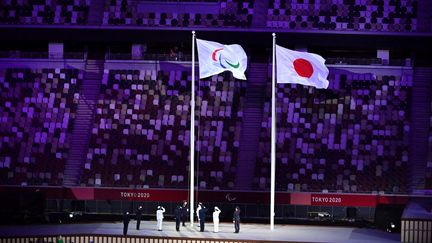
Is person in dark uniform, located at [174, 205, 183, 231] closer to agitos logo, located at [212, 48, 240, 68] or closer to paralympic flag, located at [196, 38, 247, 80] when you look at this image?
paralympic flag, located at [196, 38, 247, 80]

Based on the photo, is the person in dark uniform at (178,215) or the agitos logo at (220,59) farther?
the agitos logo at (220,59)

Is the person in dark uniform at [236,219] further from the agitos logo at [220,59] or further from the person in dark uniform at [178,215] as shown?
the agitos logo at [220,59]

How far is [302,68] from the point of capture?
44.5 m

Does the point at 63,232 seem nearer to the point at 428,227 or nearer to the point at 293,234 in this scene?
the point at 293,234

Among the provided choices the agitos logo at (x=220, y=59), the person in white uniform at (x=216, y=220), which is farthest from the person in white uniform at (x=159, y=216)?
the agitos logo at (x=220, y=59)

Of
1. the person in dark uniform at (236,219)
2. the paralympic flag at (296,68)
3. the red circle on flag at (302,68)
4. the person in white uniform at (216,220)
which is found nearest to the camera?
the person in dark uniform at (236,219)

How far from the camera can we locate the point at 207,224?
155ft

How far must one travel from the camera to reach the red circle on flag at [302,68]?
4441 centimetres

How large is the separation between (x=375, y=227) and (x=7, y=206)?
56.3 feet

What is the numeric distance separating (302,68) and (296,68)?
1.01 feet

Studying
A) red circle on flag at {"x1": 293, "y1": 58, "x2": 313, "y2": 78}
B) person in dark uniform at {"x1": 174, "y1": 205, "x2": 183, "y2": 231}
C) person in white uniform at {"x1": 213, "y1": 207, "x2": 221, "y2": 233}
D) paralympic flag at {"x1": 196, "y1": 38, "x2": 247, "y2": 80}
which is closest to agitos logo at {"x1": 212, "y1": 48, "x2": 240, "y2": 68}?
paralympic flag at {"x1": 196, "y1": 38, "x2": 247, "y2": 80}


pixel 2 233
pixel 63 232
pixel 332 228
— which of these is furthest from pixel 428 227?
pixel 2 233

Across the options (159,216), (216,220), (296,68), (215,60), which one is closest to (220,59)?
(215,60)

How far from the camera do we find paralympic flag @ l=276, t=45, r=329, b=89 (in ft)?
145
